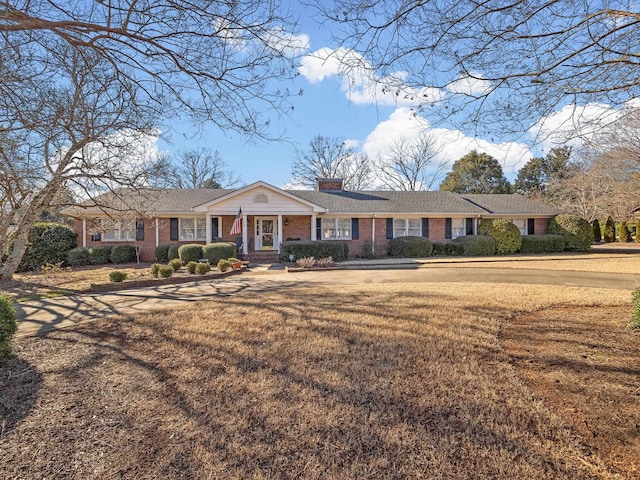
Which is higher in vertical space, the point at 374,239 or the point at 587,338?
the point at 374,239

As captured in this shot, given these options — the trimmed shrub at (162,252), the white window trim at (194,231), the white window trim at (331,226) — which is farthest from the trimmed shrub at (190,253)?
the white window trim at (331,226)

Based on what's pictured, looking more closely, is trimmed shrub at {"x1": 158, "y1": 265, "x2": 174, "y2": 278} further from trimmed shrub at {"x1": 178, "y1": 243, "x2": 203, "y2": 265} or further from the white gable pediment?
→ the white gable pediment

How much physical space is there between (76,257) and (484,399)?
2001 cm

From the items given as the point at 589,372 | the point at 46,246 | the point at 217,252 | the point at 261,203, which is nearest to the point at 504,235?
the point at 261,203

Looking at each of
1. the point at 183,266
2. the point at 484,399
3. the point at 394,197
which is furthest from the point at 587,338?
the point at 394,197

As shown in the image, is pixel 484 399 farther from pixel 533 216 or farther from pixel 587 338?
pixel 533 216

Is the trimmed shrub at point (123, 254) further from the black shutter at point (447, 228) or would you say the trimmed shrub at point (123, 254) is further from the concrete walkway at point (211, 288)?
the black shutter at point (447, 228)

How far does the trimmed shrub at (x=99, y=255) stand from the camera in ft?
57.9

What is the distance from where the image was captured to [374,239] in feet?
69.2

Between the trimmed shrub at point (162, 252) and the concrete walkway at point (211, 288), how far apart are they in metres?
8.02

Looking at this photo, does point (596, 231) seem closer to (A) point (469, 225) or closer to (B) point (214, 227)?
(A) point (469, 225)

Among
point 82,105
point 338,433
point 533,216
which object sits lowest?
point 338,433

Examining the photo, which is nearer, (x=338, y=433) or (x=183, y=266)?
(x=338, y=433)

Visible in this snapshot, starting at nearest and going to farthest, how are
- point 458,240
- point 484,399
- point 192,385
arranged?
point 484,399 < point 192,385 < point 458,240
